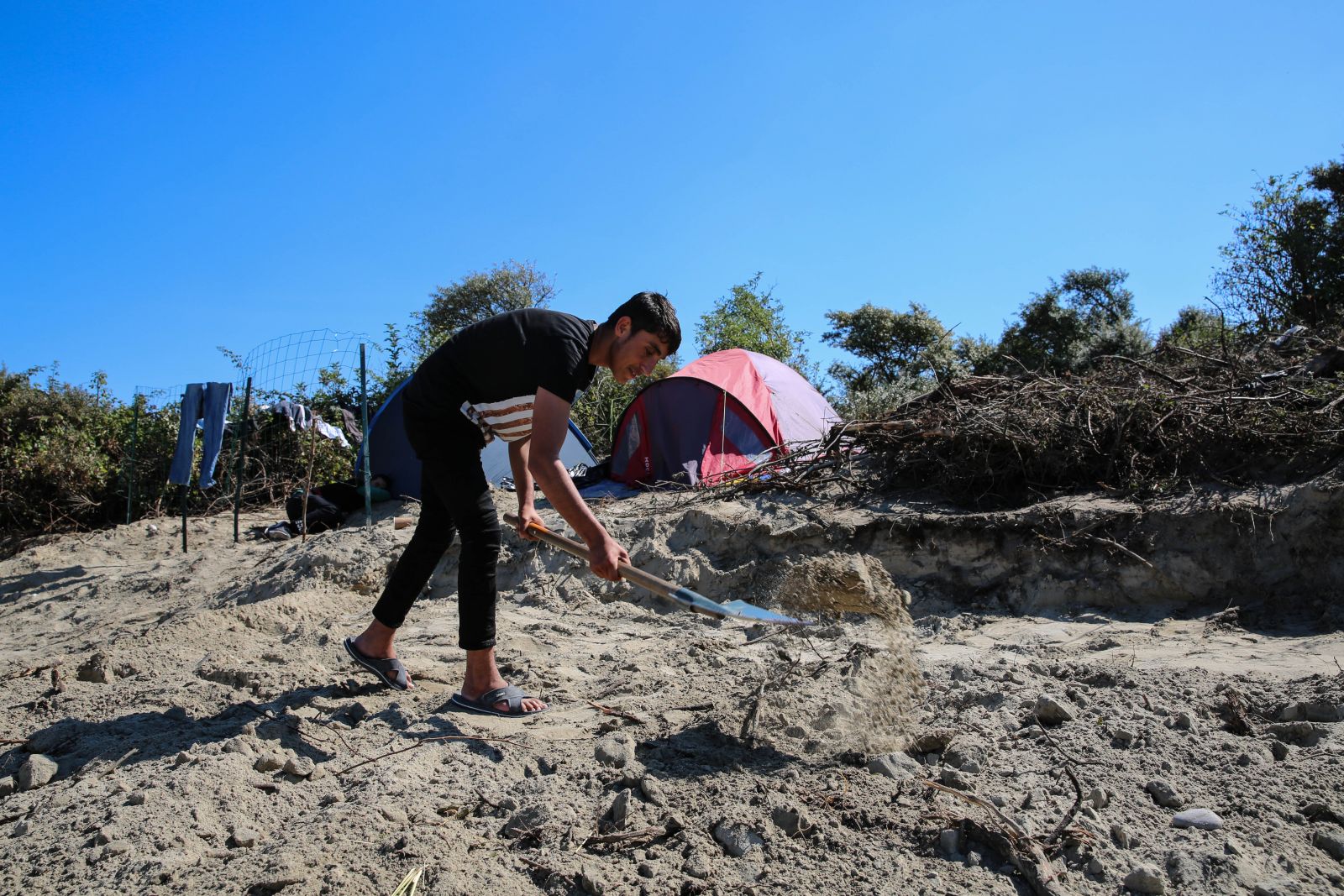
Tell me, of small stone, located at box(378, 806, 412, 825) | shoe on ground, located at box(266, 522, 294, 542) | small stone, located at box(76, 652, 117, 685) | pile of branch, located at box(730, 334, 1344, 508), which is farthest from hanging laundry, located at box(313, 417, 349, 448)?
small stone, located at box(378, 806, 412, 825)

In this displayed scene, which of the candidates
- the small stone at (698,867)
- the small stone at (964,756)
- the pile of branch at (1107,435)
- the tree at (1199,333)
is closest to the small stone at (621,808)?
the small stone at (698,867)

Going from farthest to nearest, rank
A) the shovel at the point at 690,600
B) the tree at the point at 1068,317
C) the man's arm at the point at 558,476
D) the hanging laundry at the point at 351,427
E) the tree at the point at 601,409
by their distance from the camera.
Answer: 1. the tree at the point at 1068,317
2. the tree at the point at 601,409
3. the hanging laundry at the point at 351,427
4. the shovel at the point at 690,600
5. the man's arm at the point at 558,476

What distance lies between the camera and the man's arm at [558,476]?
2766 mm

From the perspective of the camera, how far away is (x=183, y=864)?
83.2 inches

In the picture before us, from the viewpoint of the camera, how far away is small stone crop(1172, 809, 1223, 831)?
7.22 ft

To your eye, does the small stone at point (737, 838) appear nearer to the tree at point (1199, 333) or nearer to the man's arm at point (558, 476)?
the man's arm at point (558, 476)

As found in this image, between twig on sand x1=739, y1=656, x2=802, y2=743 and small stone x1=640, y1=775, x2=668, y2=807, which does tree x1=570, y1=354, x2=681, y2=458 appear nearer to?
twig on sand x1=739, y1=656, x2=802, y2=743

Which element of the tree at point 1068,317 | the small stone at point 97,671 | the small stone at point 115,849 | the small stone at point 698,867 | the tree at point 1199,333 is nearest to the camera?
the small stone at point 698,867

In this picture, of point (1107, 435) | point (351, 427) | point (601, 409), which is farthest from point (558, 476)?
point (601, 409)

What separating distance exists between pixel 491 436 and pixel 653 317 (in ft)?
3.00

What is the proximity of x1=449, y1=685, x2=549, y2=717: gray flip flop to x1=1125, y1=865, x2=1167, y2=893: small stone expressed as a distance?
1.94 meters

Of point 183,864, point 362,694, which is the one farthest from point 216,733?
point 183,864

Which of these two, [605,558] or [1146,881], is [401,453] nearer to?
[605,558]

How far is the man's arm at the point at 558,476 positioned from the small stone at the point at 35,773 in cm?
173
